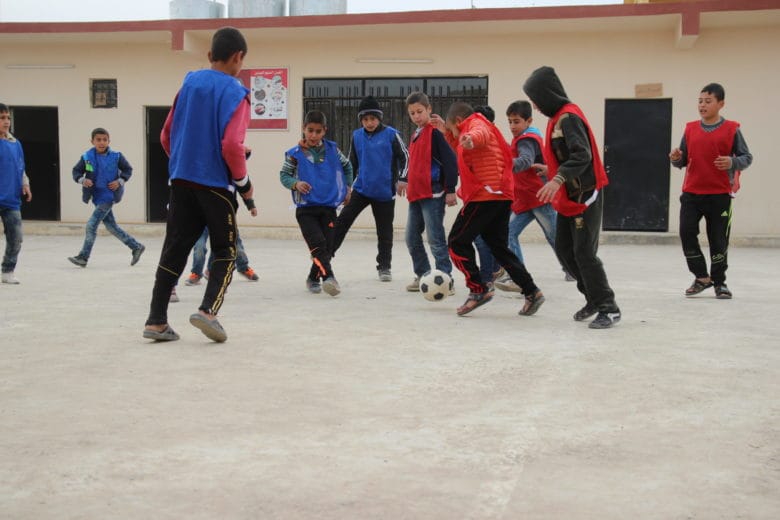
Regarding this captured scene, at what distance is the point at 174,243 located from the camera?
526cm

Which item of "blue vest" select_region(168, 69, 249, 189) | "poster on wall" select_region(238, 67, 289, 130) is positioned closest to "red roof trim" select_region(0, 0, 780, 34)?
"poster on wall" select_region(238, 67, 289, 130)

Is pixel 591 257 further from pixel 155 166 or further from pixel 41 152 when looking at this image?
pixel 41 152

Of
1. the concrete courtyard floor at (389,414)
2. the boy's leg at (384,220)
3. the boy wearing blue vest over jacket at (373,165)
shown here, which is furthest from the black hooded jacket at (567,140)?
the boy's leg at (384,220)

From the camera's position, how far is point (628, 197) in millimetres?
15023

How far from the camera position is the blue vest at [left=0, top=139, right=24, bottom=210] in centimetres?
835

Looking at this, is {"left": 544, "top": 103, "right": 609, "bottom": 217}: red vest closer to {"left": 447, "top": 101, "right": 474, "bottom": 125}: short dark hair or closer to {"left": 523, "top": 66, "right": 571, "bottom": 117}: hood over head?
{"left": 523, "top": 66, "right": 571, "bottom": 117}: hood over head

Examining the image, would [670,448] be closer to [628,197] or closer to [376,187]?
[376,187]

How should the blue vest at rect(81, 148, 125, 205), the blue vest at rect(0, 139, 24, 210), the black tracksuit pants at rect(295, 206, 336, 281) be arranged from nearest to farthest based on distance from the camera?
the black tracksuit pants at rect(295, 206, 336, 281), the blue vest at rect(0, 139, 24, 210), the blue vest at rect(81, 148, 125, 205)

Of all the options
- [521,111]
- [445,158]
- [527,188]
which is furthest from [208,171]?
[527,188]

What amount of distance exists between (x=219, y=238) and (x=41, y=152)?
13435 mm

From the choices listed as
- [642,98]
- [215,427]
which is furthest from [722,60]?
[215,427]

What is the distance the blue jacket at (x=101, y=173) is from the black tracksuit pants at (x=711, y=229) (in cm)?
593

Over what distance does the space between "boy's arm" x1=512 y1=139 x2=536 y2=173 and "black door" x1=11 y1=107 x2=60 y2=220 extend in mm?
11994

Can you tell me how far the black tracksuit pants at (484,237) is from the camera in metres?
6.46
